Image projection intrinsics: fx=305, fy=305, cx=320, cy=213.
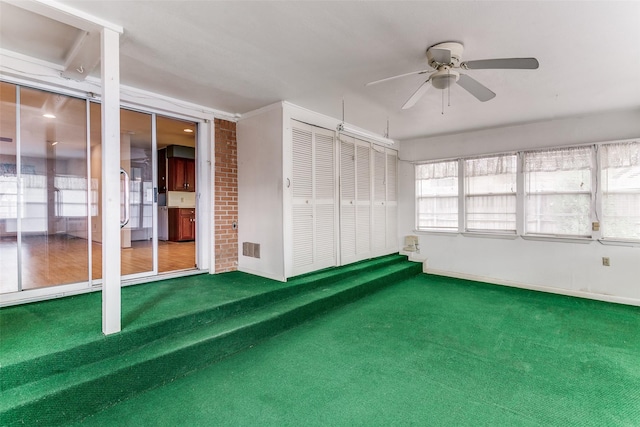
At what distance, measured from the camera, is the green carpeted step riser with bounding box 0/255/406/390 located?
1947mm

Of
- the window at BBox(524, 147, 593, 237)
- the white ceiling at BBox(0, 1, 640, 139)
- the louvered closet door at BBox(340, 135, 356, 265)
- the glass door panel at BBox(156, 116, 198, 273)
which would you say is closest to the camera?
the white ceiling at BBox(0, 1, 640, 139)

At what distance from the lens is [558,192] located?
473cm

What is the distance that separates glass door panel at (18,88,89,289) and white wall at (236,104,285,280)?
1.89 metres

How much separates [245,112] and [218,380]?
11.6ft

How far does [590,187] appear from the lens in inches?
177

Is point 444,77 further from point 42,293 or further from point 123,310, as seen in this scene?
point 42,293

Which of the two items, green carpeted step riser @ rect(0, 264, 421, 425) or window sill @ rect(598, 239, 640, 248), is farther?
window sill @ rect(598, 239, 640, 248)

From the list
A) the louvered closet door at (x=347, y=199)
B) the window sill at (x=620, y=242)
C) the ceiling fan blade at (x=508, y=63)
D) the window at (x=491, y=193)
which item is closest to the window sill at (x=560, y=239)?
the window sill at (x=620, y=242)

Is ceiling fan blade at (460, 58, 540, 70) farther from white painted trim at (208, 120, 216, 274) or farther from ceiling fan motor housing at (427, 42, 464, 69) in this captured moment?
white painted trim at (208, 120, 216, 274)

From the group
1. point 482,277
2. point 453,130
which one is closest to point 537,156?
point 453,130

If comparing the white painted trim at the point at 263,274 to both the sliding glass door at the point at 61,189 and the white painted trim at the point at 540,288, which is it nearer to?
the sliding glass door at the point at 61,189

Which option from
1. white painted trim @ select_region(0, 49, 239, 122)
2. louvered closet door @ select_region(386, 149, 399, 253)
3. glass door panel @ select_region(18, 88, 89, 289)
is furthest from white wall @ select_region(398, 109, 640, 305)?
glass door panel @ select_region(18, 88, 89, 289)

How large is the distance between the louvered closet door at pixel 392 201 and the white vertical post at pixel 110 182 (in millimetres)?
4757

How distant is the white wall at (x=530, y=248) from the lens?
14.1 feet
